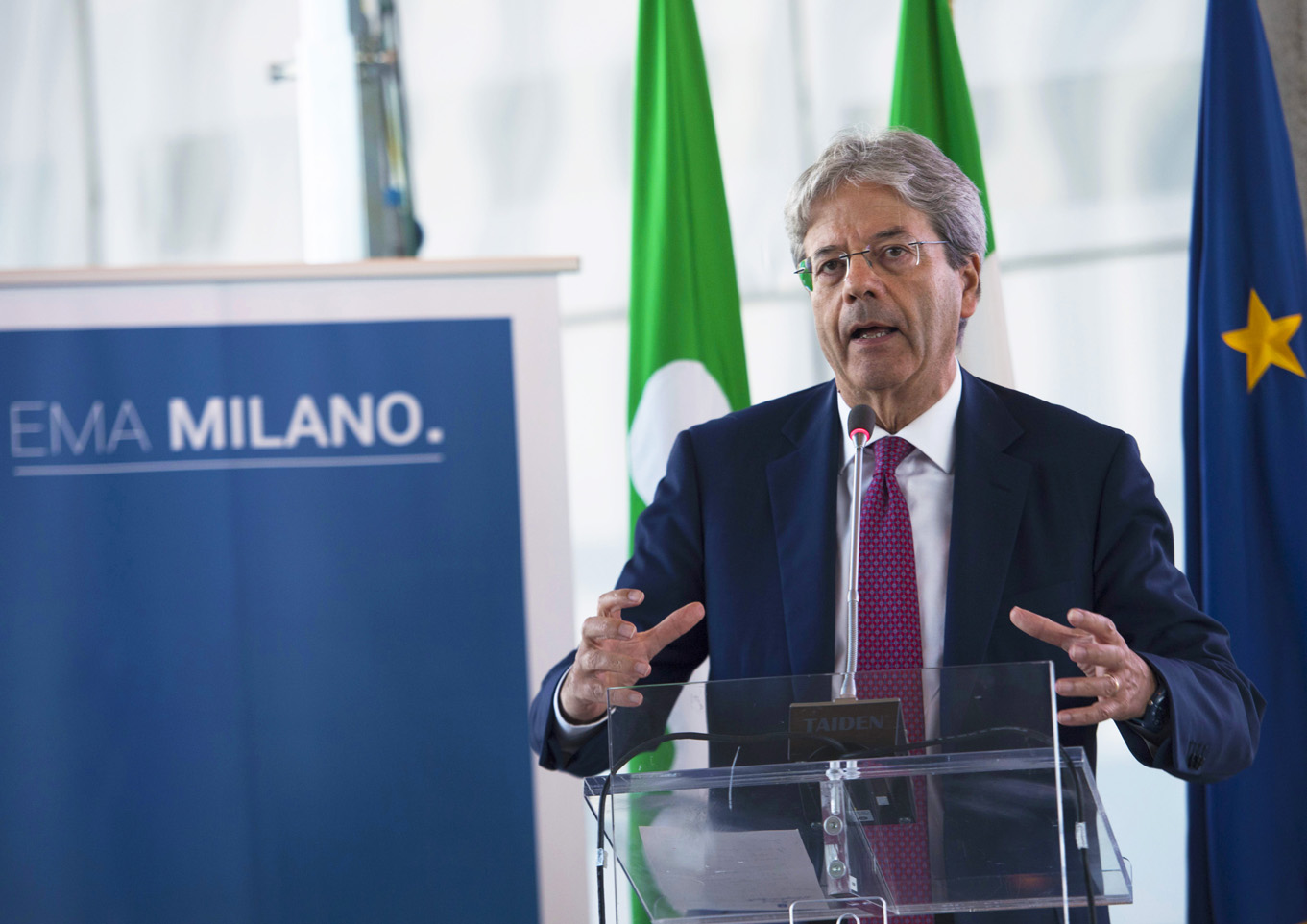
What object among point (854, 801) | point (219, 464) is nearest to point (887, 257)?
point (854, 801)

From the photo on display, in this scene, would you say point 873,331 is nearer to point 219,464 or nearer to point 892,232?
point 892,232

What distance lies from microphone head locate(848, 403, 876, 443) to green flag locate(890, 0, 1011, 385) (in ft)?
4.85

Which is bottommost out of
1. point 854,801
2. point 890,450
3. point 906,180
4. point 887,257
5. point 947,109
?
point 854,801

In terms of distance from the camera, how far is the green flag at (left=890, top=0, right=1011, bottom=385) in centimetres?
294

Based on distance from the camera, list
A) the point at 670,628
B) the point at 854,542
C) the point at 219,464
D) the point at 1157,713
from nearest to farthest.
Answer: the point at 854,542, the point at 1157,713, the point at 670,628, the point at 219,464

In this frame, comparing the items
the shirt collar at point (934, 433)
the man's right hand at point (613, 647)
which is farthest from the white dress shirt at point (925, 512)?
the man's right hand at point (613, 647)

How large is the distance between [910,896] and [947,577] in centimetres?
69

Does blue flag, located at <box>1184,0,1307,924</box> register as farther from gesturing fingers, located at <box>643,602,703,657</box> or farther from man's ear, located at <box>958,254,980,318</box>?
gesturing fingers, located at <box>643,602,703,657</box>

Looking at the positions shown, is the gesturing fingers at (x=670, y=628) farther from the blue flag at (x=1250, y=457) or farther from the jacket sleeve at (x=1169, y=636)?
the blue flag at (x=1250, y=457)

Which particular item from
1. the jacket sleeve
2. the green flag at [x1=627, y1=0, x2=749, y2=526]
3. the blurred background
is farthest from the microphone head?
the blurred background

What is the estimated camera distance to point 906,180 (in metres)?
1.92

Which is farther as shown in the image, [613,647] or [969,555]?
[969,555]

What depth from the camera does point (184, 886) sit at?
95.7 inches

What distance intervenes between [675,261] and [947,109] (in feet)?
2.60
